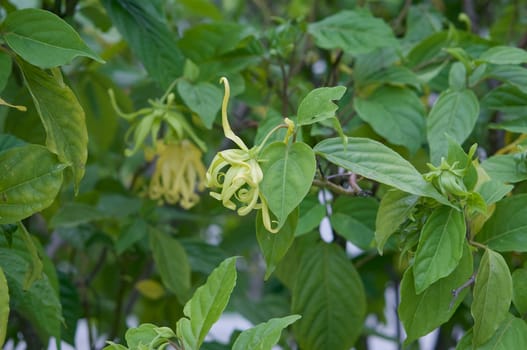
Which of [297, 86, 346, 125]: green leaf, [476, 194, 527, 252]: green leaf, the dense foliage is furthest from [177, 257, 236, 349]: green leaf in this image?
[476, 194, 527, 252]: green leaf

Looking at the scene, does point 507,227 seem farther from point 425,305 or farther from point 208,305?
point 208,305

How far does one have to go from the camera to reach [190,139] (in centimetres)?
84

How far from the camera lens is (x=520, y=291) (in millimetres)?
602

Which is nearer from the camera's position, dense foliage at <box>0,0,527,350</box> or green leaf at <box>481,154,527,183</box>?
dense foliage at <box>0,0,527,350</box>

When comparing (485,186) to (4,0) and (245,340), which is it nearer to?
(245,340)

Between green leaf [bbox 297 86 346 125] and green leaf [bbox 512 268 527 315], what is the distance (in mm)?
201

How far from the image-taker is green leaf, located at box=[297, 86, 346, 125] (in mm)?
528

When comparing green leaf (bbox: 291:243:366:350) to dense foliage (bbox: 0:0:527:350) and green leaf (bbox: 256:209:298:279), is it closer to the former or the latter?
dense foliage (bbox: 0:0:527:350)

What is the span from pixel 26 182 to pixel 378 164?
0.24 metres

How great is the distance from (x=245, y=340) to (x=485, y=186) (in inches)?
8.2

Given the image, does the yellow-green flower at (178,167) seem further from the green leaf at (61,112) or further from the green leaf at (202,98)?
the green leaf at (61,112)

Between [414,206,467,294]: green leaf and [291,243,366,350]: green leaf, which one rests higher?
[414,206,467,294]: green leaf

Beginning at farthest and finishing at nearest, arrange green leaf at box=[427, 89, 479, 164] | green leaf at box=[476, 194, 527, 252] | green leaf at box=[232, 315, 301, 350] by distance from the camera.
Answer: green leaf at box=[427, 89, 479, 164] → green leaf at box=[476, 194, 527, 252] → green leaf at box=[232, 315, 301, 350]

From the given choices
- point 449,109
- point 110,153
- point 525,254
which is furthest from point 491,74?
point 110,153
